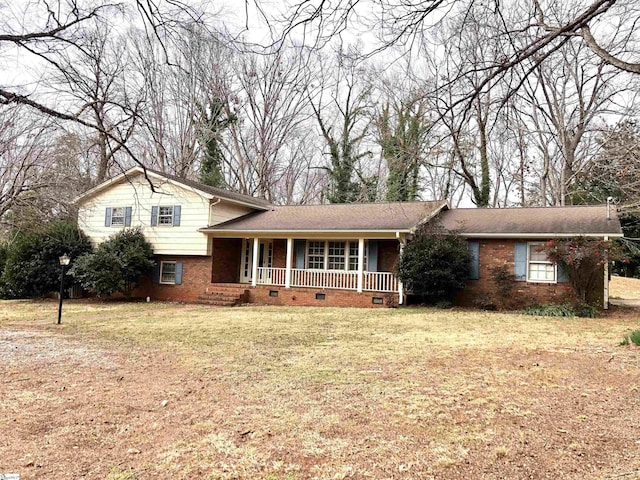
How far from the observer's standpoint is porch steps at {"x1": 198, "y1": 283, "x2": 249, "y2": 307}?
659 inches

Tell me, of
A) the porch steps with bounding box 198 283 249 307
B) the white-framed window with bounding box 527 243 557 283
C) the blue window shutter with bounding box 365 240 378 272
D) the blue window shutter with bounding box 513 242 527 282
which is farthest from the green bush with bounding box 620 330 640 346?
the porch steps with bounding box 198 283 249 307

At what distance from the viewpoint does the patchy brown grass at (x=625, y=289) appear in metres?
19.6

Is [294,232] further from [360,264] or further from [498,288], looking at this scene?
[498,288]

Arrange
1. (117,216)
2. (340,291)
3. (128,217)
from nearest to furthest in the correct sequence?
(340,291) → (128,217) → (117,216)

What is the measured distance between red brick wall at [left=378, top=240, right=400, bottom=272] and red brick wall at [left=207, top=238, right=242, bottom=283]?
6344mm

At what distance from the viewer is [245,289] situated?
1748cm

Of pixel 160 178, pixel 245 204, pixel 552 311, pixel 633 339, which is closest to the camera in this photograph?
pixel 633 339

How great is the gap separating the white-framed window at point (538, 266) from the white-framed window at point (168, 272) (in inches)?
534

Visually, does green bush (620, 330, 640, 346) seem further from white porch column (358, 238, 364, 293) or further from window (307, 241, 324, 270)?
window (307, 241, 324, 270)

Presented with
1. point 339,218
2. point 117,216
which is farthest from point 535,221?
point 117,216

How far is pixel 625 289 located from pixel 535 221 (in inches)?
413

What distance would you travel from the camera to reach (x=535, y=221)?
49.6ft

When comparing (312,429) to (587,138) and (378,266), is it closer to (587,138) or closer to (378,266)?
(378,266)

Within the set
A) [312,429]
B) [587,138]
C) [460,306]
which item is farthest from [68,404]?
[587,138]
